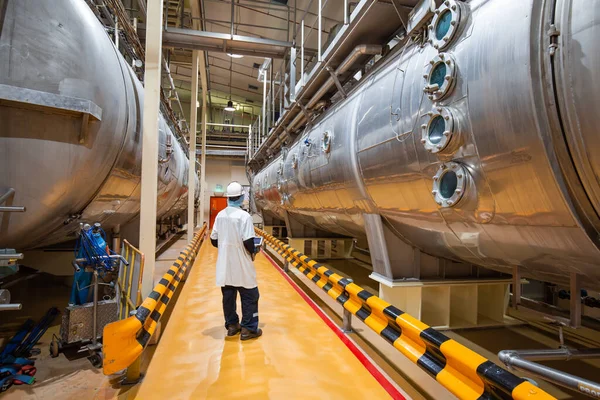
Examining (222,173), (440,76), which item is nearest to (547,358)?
(440,76)

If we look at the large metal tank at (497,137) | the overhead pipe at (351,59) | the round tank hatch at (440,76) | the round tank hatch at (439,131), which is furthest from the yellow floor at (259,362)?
the overhead pipe at (351,59)

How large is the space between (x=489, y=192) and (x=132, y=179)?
11.0ft

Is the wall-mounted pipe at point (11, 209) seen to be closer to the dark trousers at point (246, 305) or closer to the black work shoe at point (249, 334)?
the dark trousers at point (246, 305)

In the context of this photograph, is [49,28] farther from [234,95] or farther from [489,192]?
[234,95]

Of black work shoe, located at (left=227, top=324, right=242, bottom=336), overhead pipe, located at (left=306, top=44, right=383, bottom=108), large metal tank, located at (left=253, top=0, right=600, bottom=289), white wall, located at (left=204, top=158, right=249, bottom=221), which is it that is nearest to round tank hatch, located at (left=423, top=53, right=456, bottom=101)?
large metal tank, located at (left=253, top=0, right=600, bottom=289)

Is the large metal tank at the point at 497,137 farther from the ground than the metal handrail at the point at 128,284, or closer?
farther from the ground

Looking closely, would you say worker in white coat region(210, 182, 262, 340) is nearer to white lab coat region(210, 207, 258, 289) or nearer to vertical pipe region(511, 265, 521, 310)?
white lab coat region(210, 207, 258, 289)

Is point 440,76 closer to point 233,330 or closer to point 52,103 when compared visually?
point 52,103

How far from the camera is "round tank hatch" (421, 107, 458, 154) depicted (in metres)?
1.81

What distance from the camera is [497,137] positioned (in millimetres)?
1600

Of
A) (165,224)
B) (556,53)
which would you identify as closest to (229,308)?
(556,53)

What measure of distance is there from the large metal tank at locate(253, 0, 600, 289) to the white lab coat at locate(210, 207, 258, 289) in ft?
4.34

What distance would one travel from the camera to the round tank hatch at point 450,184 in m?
1.81

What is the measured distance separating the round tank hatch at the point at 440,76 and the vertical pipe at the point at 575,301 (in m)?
1.13
